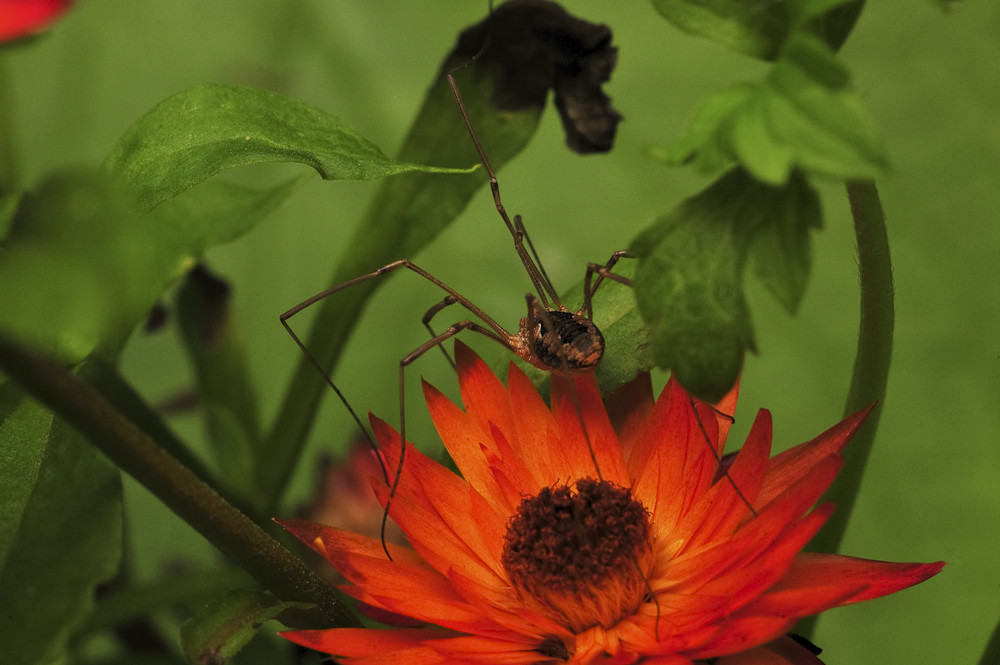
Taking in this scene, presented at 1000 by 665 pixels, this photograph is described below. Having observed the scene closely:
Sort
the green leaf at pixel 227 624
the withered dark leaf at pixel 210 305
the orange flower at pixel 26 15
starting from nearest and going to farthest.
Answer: the orange flower at pixel 26 15 → the green leaf at pixel 227 624 → the withered dark leaf at pixel 210 305

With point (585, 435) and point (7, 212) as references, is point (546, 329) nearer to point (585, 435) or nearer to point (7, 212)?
point (585, 435)

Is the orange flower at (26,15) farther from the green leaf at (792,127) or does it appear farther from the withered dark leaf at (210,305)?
the withered dark leaf at (210,305)

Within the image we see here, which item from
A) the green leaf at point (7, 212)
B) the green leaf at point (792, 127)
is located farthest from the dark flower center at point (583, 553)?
the green leaf at point (7, 212)

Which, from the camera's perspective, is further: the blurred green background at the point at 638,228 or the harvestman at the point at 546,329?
the blurred green background at the point at 638,228

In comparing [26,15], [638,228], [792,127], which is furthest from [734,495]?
[638,228]

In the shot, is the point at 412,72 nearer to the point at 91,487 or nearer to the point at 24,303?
the point at 91,487

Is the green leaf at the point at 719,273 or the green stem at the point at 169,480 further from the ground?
the green leaf at the point at 719,273

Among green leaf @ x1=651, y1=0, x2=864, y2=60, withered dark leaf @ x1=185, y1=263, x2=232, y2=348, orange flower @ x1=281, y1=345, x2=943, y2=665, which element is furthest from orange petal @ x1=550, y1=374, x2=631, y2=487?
withered dark leaf @ x1=185, y1=263, x2=232, y2=348
